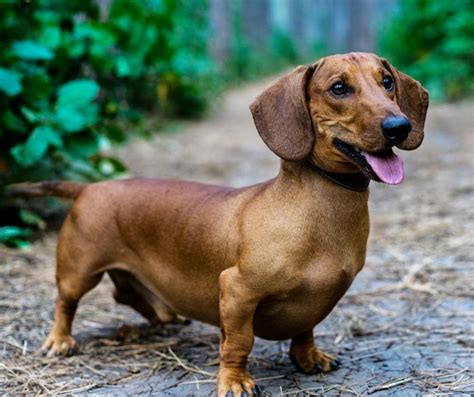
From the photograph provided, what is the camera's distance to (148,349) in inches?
131

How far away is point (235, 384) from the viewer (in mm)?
2635

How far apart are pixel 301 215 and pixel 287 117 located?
0.37 metres

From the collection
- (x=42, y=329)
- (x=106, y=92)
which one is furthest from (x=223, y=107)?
(x=42, y=329)

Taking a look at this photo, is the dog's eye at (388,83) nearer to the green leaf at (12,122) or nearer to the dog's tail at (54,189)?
the dog's tail at (54,189)

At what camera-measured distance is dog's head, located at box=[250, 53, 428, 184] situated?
2.38 m

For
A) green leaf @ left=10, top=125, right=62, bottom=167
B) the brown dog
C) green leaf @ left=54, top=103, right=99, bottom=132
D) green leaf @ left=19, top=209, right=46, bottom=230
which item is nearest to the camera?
the brown dog

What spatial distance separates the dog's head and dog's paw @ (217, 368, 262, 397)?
85 centimetres

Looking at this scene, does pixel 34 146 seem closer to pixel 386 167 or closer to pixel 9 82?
pixel 9 82

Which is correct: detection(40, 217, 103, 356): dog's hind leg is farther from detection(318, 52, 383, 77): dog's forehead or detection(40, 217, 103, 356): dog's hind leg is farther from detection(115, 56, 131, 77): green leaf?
detection(115, 56, 131, 77): green leaf

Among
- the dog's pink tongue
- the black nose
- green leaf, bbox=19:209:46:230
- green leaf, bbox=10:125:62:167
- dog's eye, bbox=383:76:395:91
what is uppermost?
dog's eye, bbox=383:76:395:91

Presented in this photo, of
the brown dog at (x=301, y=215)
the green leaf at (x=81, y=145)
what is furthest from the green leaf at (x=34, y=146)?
the brown dog at (x=301, y=215)

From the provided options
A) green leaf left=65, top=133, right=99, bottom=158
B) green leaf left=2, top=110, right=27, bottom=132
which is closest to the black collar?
green leaf left=2, top=110, right=27, bottom=132

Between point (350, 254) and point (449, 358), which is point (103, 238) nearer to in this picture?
point (350, 254)

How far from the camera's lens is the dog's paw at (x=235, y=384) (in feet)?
8.59
